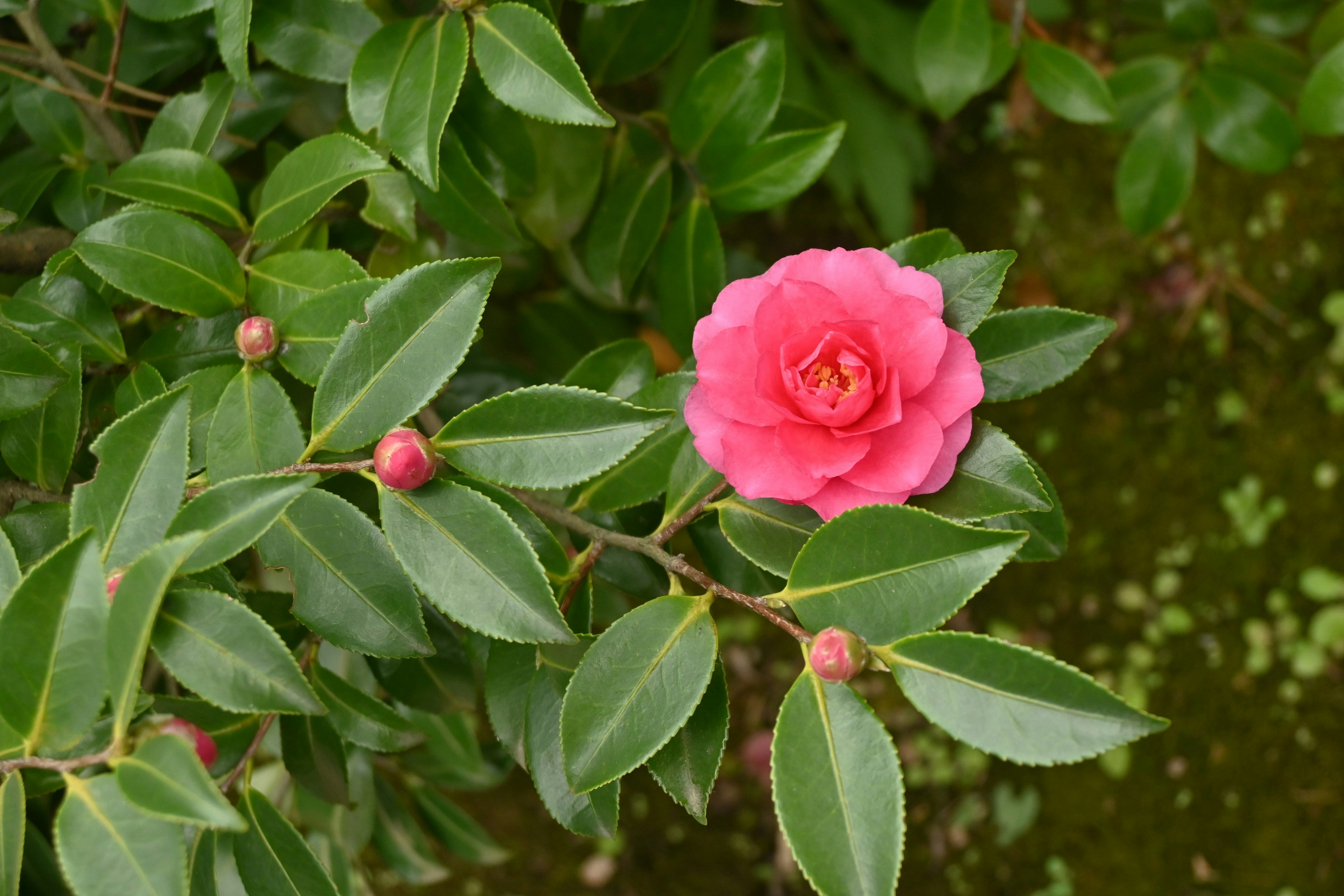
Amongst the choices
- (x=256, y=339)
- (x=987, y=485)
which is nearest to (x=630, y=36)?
(x=256, y=339)

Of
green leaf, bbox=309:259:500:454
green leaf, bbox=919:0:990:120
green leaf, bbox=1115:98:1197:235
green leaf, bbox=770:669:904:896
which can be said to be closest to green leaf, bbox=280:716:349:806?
green leaf, bbox=309:259:500:454

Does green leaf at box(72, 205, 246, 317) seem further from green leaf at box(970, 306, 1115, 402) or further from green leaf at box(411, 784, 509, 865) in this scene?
green leaf at box(411, 784, 509, 865)

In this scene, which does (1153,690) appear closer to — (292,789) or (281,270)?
(292,789)

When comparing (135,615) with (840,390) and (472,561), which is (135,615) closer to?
(472,561)

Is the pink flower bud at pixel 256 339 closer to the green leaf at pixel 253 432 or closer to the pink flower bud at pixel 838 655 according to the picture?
the green leaf at pixel 253 432

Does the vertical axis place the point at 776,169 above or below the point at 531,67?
below

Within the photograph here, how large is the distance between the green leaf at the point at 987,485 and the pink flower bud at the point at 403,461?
0.31m

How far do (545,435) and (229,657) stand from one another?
0.22 meters

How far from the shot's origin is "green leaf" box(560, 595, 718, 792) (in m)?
0.57

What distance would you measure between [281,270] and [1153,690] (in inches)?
69.2

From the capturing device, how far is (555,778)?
2.21 ft

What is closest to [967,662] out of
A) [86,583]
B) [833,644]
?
[833,644]

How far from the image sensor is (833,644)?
54cm

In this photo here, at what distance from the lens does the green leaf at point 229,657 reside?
512 mm
